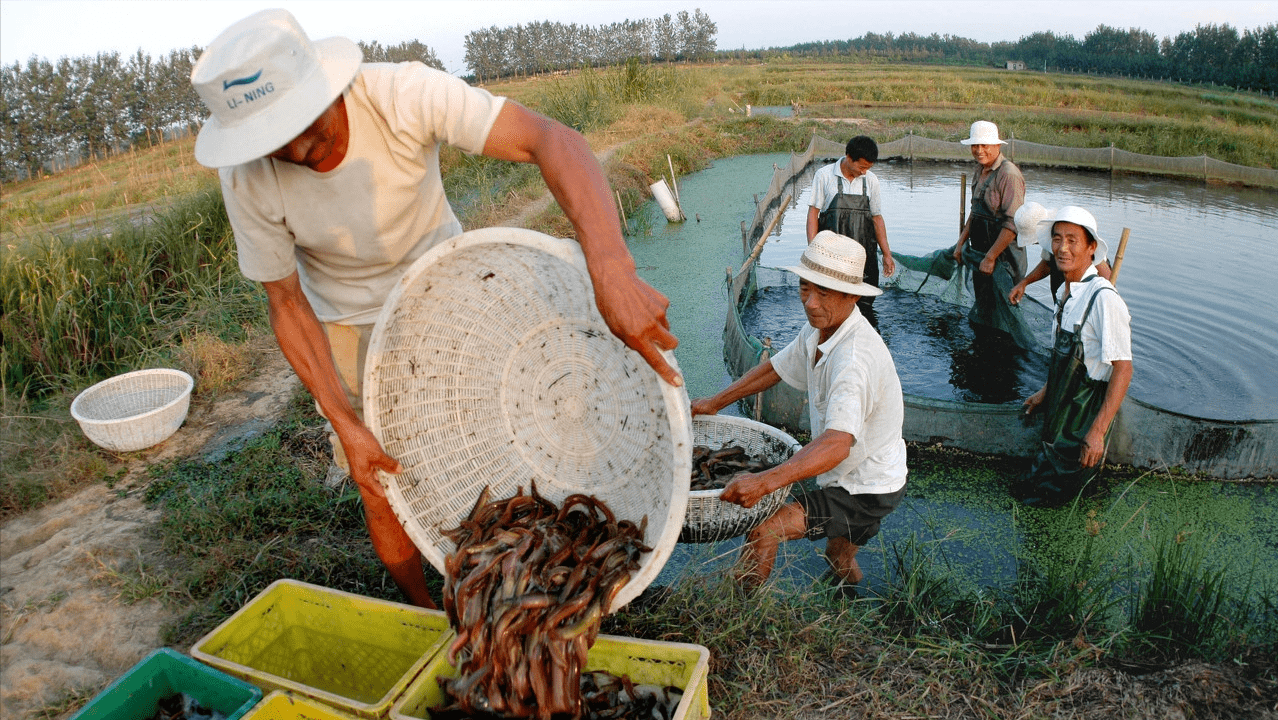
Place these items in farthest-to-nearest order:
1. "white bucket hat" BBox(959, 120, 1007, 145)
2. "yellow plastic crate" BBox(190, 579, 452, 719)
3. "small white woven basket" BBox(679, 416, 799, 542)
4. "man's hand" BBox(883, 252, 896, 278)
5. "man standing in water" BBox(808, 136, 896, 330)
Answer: "man's hand" BBox(883, 252, 896, 278), "man standing in water" BBox(808, 136, 896, 330), "white bucket hat" BBox(959, 120, 1007, 145), "small white woven basket" BBox(679, 416, 799, 542), "yellow plastic crate" BBox(190, 579, 452, 719)

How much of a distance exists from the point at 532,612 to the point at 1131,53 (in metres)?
57.9

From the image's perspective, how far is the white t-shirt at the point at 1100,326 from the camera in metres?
3.72

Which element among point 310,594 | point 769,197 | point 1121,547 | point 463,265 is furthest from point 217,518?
point 769,197

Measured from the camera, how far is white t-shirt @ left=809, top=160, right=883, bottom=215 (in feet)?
21.5

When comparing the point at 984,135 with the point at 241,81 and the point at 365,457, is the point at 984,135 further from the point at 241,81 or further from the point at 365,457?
the point at 241,81

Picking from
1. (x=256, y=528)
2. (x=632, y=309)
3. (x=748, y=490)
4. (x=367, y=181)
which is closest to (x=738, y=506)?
(x=748, y=490)

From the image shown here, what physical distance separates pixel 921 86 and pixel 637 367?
34.5 metres

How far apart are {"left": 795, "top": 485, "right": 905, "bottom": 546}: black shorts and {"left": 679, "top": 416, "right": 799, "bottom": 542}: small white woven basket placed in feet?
0.56

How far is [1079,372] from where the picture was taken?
3914 millimetres

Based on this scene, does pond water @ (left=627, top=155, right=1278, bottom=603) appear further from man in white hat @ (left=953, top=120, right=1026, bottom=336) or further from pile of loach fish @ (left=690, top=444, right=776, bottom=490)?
man in white hat @ (left=953, top=120, right=1026, bottom=336)

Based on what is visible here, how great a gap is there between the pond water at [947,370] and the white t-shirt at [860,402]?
0.36 metres

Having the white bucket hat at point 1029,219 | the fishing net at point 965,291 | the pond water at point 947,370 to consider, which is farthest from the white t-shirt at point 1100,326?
the fishing net at point 965,291

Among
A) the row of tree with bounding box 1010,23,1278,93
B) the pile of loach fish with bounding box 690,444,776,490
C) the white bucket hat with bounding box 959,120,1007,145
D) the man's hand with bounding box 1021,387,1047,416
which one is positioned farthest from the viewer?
the row of tree with bounding box 1010,23,1278,93

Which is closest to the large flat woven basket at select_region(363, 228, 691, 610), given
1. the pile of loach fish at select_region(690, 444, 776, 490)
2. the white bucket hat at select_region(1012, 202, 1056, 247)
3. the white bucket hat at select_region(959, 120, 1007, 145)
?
the pile of loach fish at select_region(690, 444, 776, 490)
